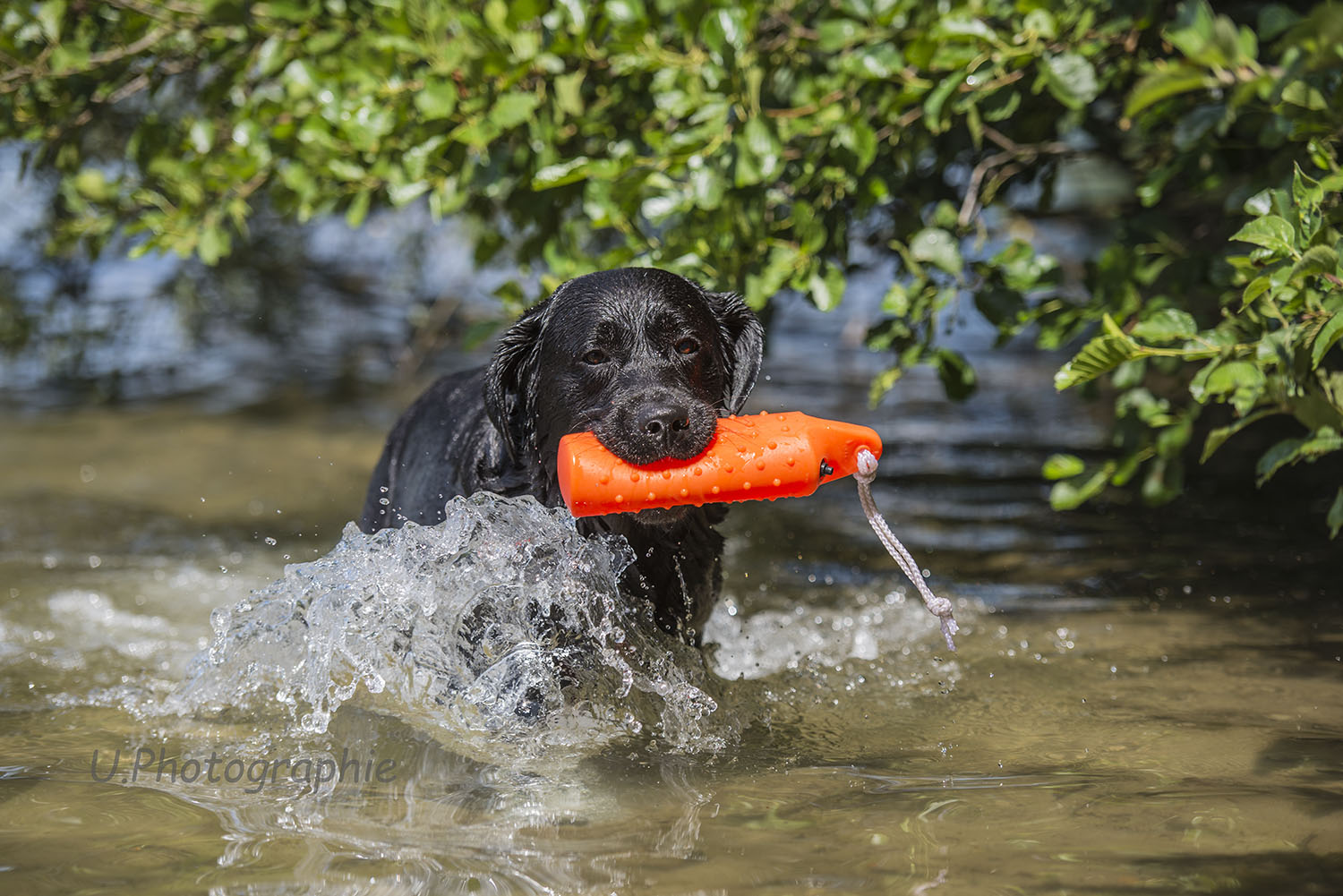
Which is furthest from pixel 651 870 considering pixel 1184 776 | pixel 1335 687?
pixel 1335 687

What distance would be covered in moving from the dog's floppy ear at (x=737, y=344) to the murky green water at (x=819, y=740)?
880 mm

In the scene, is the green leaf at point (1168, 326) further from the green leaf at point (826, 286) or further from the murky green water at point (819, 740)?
the green leaf at point (826, 286)

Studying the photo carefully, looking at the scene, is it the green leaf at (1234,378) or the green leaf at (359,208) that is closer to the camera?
the green leaf at (1234,378)

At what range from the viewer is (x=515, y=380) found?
3727 mm

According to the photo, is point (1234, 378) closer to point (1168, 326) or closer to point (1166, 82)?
point (1168, 326)

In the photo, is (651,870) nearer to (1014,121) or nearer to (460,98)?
(460,98)

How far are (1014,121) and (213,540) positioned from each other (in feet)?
13.9

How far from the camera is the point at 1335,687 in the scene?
11.8ft

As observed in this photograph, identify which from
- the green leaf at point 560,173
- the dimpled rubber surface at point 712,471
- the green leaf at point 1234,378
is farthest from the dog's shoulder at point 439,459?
the green leaf at point 1234,378

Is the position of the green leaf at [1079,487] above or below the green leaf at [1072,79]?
below

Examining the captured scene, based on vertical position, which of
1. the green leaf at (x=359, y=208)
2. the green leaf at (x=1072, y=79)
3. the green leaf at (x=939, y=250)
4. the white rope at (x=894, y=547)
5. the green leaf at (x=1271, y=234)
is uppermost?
the green leaf at (x=1072, y=79)

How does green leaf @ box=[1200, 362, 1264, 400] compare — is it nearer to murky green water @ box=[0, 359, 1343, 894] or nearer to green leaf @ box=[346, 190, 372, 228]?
murky green water @ box=[0, 359, 1343, 894]

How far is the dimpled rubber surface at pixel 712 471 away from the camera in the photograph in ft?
10.2

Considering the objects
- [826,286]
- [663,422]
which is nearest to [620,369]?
[663,422]
